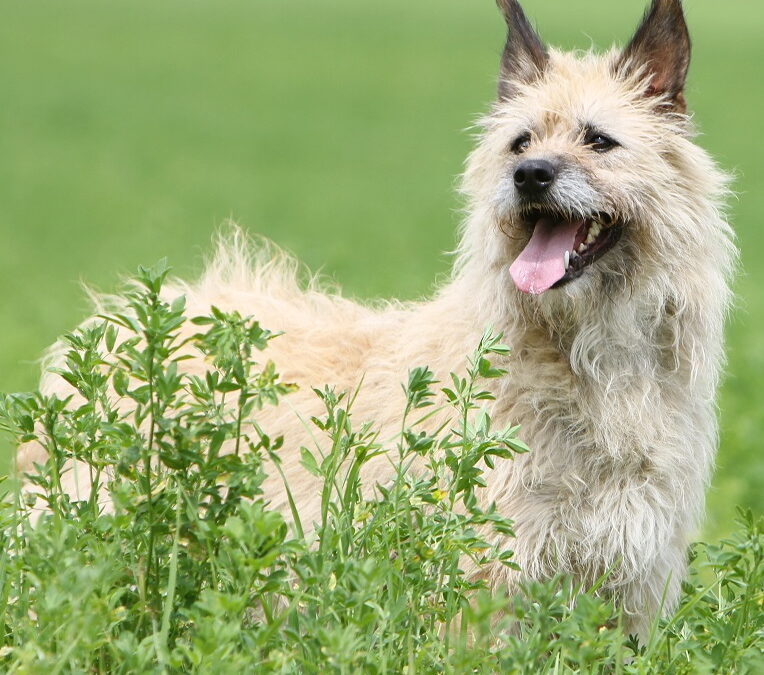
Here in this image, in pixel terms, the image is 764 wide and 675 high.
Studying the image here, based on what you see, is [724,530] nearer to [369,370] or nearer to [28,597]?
[369,370]

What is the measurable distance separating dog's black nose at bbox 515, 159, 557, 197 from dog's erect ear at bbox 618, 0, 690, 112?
69cm

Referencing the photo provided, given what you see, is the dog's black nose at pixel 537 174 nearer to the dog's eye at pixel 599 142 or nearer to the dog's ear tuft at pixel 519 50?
the dog's eye at pixel 599 142

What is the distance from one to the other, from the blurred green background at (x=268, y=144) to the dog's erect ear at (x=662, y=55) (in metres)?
1.05

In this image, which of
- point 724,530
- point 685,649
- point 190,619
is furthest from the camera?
point 724,530

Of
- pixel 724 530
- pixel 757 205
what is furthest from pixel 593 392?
pixel 757 205

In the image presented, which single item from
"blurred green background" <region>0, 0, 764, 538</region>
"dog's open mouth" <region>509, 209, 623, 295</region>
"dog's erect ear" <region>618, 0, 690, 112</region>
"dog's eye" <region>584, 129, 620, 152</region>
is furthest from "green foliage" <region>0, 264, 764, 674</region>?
"blurred green background" <region>0, 0, 764, 538</region>

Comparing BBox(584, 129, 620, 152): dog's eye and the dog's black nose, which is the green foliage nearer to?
the dog's black nose

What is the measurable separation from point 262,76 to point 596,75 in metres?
26.8

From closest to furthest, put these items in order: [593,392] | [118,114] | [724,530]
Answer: [593,392]
[724,530]
[118,114]

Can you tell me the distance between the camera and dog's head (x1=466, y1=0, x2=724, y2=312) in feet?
15.3

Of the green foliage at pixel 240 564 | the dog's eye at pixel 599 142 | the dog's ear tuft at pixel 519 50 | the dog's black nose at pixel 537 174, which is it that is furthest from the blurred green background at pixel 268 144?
the green foliage at pixel 240 564

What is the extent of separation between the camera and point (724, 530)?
23.5 ft

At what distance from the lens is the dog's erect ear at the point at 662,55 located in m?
4.97

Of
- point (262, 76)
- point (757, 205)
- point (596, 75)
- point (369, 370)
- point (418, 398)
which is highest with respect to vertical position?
point (262, 76)
